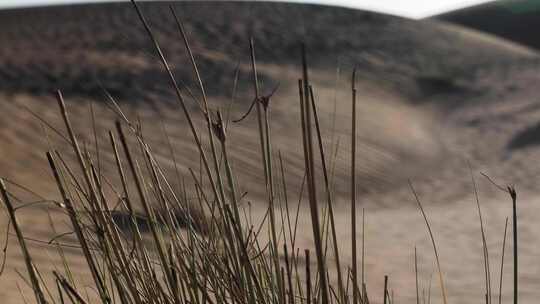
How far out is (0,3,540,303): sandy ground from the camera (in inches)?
313

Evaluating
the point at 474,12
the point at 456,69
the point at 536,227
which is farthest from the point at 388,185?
the point at 474,12

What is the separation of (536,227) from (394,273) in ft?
7.72

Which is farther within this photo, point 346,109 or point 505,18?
point 505,18

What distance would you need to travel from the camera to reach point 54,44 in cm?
1466

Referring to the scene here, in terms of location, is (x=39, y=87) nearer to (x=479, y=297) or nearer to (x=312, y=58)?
(x=312, y=58)

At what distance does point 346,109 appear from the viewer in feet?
44.6

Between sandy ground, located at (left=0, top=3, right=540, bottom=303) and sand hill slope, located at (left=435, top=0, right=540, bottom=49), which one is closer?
sandy ground, located at (left=0, top=3, right=540, bottom=303)

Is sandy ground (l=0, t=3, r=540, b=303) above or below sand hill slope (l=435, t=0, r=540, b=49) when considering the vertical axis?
below

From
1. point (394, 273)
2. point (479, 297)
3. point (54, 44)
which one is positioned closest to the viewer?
point (479, 297)

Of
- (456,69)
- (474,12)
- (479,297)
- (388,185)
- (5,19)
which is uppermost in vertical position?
(474,12)

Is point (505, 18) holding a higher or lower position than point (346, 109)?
higher

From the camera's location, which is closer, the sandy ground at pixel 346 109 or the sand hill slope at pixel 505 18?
the sandy ground at pixel 346 109

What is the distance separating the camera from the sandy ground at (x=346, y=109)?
796 cm

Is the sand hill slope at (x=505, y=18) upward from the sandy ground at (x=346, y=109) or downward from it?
upward
